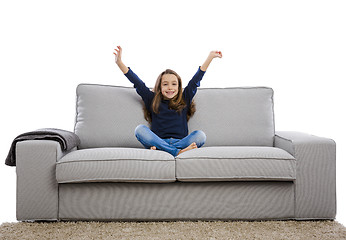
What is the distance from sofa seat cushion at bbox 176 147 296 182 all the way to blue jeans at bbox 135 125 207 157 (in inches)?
12.8

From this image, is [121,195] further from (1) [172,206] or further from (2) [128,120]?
(2) [128,120]

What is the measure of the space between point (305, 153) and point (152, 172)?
3.17 feet

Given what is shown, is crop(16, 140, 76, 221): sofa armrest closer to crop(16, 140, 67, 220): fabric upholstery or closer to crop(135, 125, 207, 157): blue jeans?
crop(16, 140, 67, 220): fabric upholstery

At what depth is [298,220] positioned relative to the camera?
2.39 meters

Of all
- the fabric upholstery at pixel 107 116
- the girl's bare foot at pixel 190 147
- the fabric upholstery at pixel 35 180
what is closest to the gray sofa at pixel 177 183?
the fabric upholstery at pixel 35 180

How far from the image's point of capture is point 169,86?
2.95 m

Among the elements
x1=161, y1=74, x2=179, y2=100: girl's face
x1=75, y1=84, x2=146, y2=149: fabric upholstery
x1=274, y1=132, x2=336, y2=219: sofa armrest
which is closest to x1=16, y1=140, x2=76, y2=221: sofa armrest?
x1=75, y1=84, x2=146, y2=149: fabric upholstery

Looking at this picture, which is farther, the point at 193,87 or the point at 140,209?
the point at 193,87

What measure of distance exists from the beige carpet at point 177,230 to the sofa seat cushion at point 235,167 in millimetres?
274

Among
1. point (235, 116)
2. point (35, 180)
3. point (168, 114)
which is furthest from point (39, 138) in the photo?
point (235, 116)

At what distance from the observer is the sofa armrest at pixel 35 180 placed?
234 centimetres

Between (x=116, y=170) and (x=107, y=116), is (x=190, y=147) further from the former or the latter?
(x=107, y=116)

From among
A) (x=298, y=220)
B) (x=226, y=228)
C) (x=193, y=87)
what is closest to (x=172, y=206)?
(x=226, y=228)

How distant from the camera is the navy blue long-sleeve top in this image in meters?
2.89
